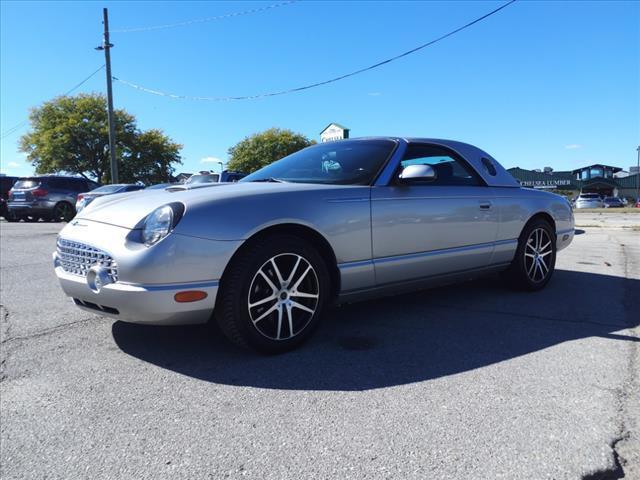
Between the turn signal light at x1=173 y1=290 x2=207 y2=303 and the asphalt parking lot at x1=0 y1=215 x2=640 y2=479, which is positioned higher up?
the turn signal light at x1=173 y1=290 x2=207 y2=303

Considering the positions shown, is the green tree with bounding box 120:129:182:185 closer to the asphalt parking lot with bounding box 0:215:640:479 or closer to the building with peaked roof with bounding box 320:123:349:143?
the building with peaked roof with bounding box 320:123:349:143

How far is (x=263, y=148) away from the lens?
54156mm

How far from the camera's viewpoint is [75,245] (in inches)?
116

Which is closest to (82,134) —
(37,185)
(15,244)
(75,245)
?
(37,185)

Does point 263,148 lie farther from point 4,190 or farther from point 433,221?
point 433,221

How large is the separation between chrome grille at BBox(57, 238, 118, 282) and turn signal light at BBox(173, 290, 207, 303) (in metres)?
0.36

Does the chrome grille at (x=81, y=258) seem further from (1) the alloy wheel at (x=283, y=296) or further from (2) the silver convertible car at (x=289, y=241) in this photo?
(1) the alloy wheel at (x=283, y=296)

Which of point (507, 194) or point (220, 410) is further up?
point (507, 194)

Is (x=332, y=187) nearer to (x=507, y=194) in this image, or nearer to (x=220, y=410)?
(x=220, y=410)

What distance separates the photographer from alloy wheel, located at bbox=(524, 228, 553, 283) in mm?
4734

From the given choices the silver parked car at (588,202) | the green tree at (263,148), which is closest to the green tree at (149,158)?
the green tree at (263,148)

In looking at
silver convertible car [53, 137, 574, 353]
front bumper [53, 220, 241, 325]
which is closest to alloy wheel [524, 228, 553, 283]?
silver convertible car [53, 137, 574, 353]

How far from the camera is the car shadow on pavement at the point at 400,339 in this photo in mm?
2674

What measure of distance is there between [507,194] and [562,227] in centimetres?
113
